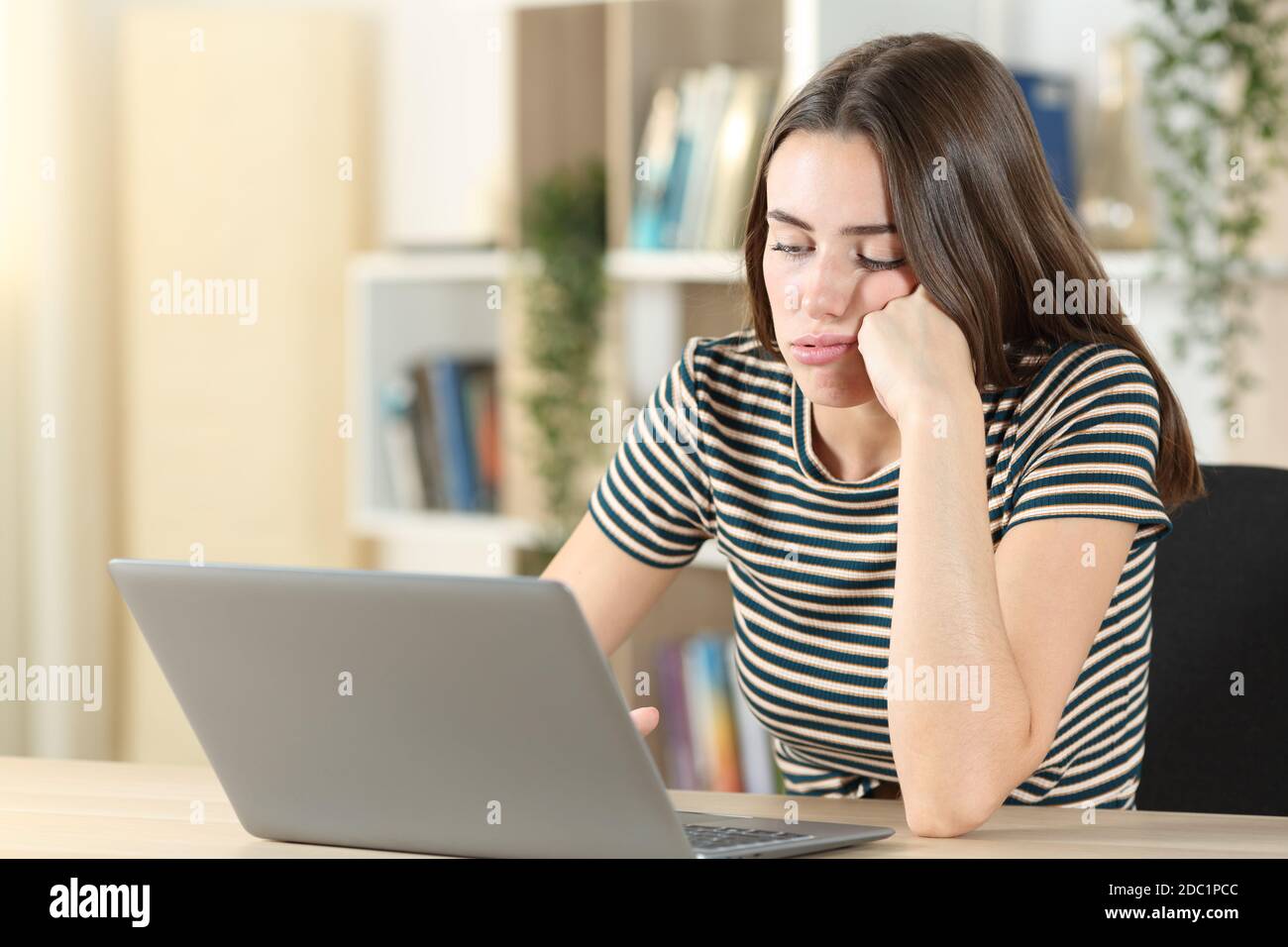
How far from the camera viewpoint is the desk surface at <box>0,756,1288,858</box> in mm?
978

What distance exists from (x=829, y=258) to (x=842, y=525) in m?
0.25

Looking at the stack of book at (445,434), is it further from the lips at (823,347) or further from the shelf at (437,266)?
the lips at (823,347)

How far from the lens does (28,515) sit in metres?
3.13

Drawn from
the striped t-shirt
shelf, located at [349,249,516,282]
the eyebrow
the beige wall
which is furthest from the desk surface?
the beige wall

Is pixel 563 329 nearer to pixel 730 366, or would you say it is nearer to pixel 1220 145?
pixel 1220 145

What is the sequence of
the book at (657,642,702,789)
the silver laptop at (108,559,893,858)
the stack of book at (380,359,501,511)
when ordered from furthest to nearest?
1. the stack of book at (380,359,501,511)
2. the book at (657,642,702,789)
3. the silver laptop at (108,559,893,858)

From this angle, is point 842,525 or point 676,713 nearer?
point 842,525

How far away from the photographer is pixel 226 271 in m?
3.18

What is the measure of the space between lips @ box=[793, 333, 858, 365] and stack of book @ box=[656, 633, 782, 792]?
1383 mm

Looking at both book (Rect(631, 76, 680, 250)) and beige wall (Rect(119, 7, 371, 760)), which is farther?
beige wall (Rect(119, 7, 371, 760))

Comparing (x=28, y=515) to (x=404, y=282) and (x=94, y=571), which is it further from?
(x=404, y=282)

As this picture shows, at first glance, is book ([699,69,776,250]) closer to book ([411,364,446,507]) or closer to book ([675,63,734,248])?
book ([675,63,734,248])

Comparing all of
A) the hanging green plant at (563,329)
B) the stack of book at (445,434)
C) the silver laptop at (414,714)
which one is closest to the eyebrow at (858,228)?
the silver laptop at (414,714)

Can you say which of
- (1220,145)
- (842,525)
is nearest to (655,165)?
(1220,145)
